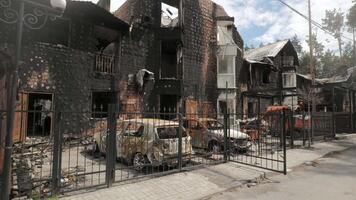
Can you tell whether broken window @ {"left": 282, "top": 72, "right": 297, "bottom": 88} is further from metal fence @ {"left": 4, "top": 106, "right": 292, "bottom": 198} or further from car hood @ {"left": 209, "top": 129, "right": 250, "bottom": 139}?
car hood @ {"left": 209, "top": 129, "right": 250, "bottom": 139}

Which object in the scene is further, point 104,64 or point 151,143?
point 104,64

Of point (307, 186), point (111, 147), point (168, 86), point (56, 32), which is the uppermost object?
point (56, 32)

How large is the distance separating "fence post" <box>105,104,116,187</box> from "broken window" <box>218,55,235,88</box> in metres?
17.0

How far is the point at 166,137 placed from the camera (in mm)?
9336

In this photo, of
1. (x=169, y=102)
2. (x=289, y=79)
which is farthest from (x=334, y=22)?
(x=169, y=102)

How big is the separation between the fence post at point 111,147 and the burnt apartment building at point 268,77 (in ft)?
59.7

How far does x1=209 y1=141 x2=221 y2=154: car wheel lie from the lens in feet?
38.4

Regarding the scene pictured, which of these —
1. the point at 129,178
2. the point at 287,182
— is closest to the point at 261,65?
the point at 287,182

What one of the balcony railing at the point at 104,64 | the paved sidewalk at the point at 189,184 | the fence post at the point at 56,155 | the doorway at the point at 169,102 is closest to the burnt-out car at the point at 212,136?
the paved sidewalk at the point at 189,184

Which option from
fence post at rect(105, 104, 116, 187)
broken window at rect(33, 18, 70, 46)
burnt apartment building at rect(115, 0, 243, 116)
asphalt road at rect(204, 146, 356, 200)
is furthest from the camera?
burnt apartment building at rect(115, 0, 243, 116)

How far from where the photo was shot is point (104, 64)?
1675 centimetres

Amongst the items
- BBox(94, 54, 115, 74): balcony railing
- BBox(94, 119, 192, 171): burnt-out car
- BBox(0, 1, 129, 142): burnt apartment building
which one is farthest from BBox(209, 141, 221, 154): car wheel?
BBox(94, 54, 115, 74): balcony railing

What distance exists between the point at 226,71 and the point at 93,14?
12416 mm

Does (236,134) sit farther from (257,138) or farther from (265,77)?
(265,77)
